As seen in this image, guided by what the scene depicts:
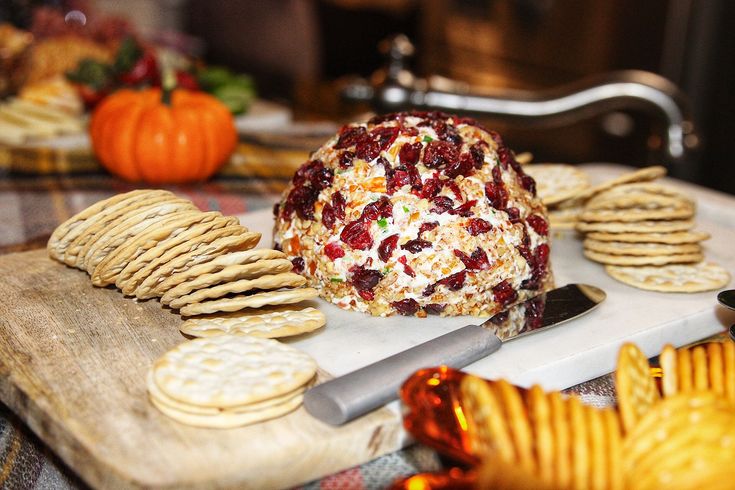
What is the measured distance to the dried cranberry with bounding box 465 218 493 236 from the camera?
1888 millimetres

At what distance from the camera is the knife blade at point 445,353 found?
141 cm

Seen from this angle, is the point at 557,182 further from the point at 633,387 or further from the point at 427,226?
the point at 633,387

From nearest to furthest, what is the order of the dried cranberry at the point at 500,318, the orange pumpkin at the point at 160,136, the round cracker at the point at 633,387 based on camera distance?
the round cracker at the point at 633,387
the dried cranberry at the point at 500,318
the orange pumpkin at the point at 160,136

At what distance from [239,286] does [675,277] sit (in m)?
1.21

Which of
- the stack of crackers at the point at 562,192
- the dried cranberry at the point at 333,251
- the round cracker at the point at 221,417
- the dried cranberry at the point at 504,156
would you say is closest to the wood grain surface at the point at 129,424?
the round cracker at the point at 221,417

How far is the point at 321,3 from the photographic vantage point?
26.1 feet

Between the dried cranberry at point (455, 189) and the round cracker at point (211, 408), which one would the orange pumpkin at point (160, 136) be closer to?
the dried cranberry at point (455, 189)

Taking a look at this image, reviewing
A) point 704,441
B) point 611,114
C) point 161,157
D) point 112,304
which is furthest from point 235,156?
point 704,441

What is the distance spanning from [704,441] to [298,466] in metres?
0.66

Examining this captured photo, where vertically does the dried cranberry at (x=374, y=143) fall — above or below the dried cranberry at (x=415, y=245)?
above

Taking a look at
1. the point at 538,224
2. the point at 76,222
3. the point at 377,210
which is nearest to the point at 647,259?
the point at 538,224

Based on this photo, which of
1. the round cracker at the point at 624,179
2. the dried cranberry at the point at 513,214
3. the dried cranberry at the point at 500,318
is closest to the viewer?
the dried cranberry at the point at 500,318

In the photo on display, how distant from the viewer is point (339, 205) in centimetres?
194

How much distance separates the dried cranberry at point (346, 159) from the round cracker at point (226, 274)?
0.33 meters
